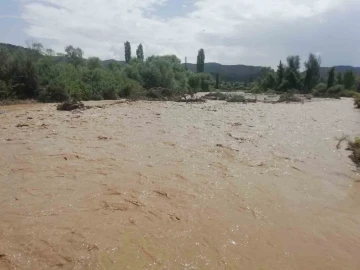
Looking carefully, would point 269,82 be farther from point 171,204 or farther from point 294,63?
point 171,204

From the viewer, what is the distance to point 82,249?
367cm

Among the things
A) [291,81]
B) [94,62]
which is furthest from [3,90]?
[291,81]

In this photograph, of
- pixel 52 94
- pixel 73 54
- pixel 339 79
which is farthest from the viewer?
pixel 339 79

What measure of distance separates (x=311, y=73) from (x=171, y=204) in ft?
245

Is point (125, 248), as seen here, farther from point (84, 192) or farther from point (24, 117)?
point (24, 117)

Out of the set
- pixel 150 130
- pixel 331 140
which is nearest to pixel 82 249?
pixel 150 130

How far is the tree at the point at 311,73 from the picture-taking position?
7179cm

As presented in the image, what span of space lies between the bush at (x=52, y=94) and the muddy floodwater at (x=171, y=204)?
1384cm

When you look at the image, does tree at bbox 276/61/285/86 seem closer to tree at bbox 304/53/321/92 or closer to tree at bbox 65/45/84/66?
tree at bbox 304/53/321/92

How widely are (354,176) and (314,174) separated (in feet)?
3.24

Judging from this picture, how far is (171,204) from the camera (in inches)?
203

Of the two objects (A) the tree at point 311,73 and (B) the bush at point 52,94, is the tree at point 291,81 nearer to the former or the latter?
(A) the tree at point 311,73

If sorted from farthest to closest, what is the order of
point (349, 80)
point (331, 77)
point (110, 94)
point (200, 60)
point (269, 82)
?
1. point (200, 60)
2. point (269, 82)
3. point (349, 80)
4. point (331, 77)
5. point (110, 94)

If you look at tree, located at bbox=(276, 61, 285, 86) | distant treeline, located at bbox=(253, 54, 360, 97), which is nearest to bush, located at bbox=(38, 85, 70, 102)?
distant treeline, located at bbox=(253, 54, 360, 97)
